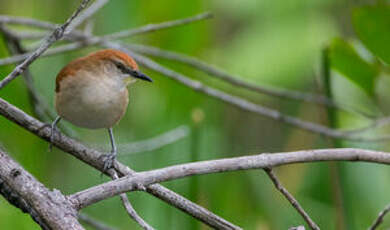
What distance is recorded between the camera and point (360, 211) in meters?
3.36

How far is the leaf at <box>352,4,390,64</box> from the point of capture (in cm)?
215

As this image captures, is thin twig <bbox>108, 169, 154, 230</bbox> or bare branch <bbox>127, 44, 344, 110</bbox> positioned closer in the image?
thin twig <bbox>108, 169, 154, 230</bbox>

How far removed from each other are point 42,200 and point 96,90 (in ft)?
3.72

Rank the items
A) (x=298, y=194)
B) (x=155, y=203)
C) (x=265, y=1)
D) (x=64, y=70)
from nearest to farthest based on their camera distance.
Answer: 1. (x=64, y=70)
2. (x=155, y=203)
3. (x=298, y=194)
4. (x=265, y=1)

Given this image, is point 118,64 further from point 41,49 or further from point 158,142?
point 41,49

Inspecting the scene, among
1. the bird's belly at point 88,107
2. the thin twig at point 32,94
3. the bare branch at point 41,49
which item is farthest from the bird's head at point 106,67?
the bare branch at point 41,49

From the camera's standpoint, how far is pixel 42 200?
1572 millimetres

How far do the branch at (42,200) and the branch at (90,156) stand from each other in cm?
24

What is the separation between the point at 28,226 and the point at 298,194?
4.06 feet

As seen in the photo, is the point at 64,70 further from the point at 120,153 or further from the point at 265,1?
the point at 265,1

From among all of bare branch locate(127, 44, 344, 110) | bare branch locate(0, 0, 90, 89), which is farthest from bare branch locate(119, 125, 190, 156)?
bare branch locate(0, 0, 90, 89)

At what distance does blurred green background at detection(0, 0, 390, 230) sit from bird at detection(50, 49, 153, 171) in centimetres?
26

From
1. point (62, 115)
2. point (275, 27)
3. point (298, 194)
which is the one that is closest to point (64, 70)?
point (62, 115)

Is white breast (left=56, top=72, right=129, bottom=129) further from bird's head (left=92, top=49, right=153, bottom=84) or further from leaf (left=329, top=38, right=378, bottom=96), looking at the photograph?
leaf (left=329, top=38, right=378, bottom=96)
